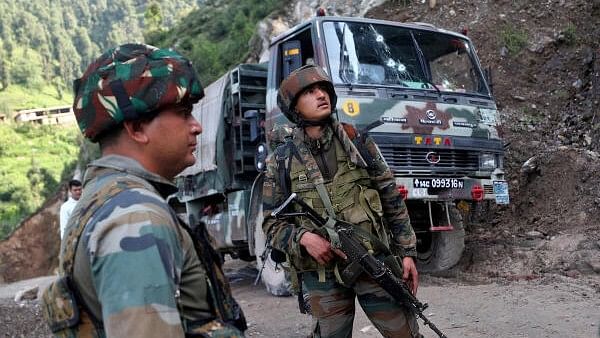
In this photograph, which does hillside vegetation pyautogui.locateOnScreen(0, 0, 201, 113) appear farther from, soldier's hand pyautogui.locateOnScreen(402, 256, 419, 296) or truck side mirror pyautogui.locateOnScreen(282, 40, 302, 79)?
soldier's hand pyautogui.locateOnScreen(402, 256, 419, 296)

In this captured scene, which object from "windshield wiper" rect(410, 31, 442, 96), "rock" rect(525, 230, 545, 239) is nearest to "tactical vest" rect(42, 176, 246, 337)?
"windshield wiper" rect(410, 31, 442, 96)

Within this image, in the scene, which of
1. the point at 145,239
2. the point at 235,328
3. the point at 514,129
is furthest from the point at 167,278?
the point at 514,129

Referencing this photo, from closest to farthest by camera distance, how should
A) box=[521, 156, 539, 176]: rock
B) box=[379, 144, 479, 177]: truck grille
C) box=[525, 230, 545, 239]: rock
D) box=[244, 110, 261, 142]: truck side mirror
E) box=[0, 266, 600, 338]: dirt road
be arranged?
box=[0, 266, 600, 338]: dirt road
box=[379, 144, 479, 177]: truck grille
box=[244, 110, 261, 142]: truck side mirror
box=[525, 230, 545, 239]: rock
box=[521, 156, 539, 176]: rock

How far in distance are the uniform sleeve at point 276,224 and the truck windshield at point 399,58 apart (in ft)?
8.32

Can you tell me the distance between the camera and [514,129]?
9461mm

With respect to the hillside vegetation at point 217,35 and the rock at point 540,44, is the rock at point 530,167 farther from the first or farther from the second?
the hillside vegetation at point 217,35

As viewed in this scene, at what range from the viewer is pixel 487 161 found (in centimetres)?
574

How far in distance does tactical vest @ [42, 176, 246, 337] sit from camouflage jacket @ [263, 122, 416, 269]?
→ 1.35 meters

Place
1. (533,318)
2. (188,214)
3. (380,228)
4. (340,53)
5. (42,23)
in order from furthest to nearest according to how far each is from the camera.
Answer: (42,23) < (188,214) < (340,53) < (533,318) < (380,228)

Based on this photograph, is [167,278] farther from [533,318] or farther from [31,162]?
[31,162]

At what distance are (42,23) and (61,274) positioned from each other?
12421cm

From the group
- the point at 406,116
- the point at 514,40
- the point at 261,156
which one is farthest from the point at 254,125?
the point at 514,40

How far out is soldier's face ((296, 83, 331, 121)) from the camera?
2.69 meters

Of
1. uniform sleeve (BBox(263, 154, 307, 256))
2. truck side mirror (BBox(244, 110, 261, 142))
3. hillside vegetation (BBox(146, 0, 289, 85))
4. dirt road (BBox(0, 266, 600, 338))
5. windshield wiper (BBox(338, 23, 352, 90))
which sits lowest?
dirt road (BBox(0, 266, 600, 338))
